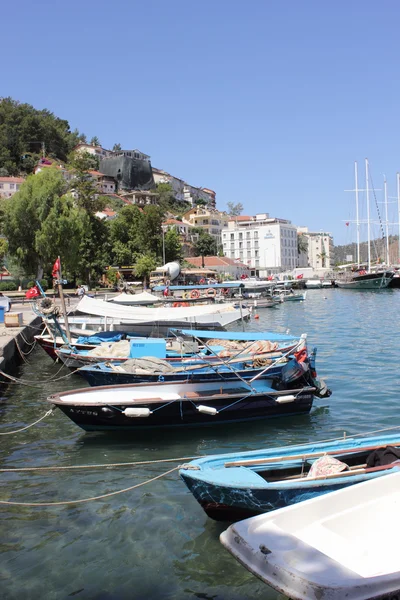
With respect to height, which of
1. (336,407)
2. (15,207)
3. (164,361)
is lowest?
(336,407)

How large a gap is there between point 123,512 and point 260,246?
402ft

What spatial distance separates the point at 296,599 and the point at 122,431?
8.25 m

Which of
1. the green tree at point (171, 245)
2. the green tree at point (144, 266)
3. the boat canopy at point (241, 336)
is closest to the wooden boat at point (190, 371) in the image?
the boat canopy at point (241, 336)

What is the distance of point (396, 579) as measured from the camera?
518cm

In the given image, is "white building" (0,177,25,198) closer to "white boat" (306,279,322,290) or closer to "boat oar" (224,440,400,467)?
"white boat" (306,279,322,290)

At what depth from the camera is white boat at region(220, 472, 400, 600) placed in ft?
16.8

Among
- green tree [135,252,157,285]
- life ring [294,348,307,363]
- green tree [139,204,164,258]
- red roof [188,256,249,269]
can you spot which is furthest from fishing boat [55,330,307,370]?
red roof [188,256,249,269]

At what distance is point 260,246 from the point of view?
425 feet

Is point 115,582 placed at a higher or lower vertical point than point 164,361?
lower

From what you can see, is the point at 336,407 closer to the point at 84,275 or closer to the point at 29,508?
the point at 29,508

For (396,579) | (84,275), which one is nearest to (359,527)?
(396,579)

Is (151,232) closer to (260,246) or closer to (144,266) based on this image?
(144,266)

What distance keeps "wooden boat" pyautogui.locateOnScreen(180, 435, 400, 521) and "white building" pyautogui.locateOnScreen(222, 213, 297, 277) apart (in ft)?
389

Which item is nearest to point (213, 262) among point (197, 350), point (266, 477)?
point (197, 350)
